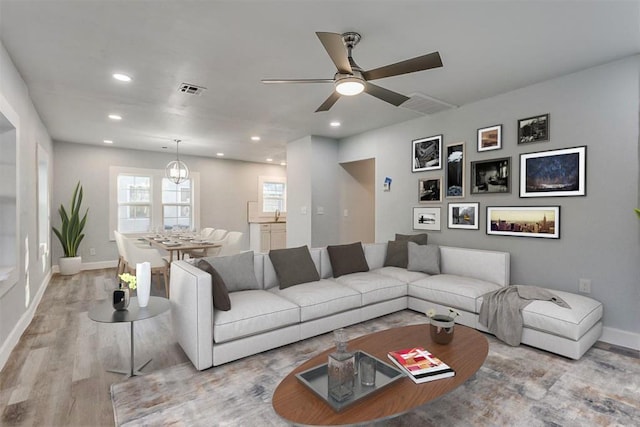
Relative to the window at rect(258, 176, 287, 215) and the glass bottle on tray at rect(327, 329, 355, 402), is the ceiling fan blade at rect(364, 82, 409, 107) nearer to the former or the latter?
the glass bottle on tray at rect(327, 329, 355, 402)

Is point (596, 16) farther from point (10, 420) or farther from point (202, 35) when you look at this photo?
point (10, 420)

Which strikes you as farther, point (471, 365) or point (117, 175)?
point (117, 175)

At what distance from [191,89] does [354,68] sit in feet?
7.13

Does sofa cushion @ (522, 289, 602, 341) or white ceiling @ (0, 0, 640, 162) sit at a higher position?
white ceiling @ (0, 0, 640, 162)

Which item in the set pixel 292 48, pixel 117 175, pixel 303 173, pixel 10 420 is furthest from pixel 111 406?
pixel 117 175

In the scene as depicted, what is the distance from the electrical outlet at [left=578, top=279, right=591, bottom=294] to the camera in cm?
323

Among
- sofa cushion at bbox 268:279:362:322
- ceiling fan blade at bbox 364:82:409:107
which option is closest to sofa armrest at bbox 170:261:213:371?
sofa cushion at bbox 268:279:362:322

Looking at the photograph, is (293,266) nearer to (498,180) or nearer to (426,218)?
(426,218)

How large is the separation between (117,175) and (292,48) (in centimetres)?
603

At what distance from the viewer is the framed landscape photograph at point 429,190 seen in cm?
463

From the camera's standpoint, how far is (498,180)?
3.94 m

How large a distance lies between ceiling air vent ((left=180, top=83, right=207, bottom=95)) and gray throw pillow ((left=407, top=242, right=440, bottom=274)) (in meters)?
3.26

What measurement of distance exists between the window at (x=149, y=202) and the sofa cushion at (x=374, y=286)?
5.32 metres

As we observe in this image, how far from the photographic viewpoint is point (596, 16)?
2297 mm
